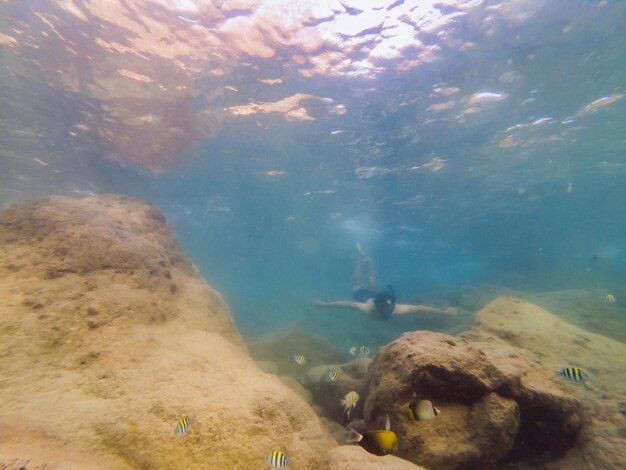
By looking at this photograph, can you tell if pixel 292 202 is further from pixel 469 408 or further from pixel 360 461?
pixel 360 461

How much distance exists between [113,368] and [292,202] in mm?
26433

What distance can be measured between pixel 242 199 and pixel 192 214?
7.90m

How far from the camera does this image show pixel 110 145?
18250mm

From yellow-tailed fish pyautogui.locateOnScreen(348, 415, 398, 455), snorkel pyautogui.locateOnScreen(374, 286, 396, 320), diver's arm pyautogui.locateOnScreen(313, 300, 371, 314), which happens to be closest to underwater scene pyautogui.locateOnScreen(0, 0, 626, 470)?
yellow-tailed fish pyautogui.locateOnScreen(348, 415, 398, 455)

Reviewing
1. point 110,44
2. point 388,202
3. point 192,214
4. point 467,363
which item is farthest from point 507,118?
point 192,214

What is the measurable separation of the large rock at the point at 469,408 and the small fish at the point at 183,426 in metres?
2.57

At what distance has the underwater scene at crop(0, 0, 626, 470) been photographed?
12.4 feet

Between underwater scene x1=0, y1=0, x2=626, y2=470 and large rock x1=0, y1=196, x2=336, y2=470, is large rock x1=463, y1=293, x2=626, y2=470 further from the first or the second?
large rock x1=0, y1=196, x2=336, y2=470

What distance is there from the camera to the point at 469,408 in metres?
4.16

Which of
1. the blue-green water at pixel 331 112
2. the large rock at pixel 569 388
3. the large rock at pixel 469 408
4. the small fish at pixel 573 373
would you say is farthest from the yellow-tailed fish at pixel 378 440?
the blue-green water at pixel 331 112

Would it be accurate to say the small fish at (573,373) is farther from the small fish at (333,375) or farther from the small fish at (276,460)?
the small fish at (276,460)

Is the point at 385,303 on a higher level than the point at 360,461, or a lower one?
lower

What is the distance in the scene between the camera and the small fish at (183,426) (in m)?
3.26

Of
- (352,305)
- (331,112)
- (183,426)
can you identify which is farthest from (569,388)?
(331,112)
